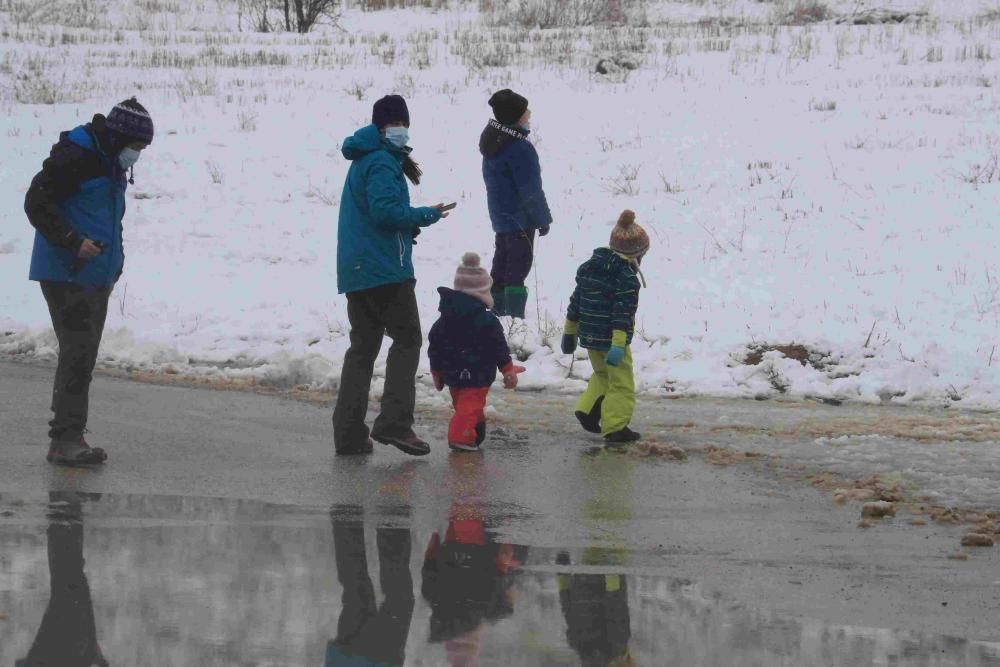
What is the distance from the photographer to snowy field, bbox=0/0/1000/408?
37.6 feet

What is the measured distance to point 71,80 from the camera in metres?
23.4

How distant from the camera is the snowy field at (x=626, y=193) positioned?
37.6 ft

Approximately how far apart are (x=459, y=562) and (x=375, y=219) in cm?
253

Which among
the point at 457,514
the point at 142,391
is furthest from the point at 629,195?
the point at 457,514

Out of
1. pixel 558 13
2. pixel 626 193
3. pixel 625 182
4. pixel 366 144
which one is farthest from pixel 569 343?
pixel 558 13

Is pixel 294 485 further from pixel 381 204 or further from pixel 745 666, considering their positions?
pixel 745 666

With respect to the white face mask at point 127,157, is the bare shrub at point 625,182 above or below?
below

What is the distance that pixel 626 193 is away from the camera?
16500 millimetres

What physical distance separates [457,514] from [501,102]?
501 cm

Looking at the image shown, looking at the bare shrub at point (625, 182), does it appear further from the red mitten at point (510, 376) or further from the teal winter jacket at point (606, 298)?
the red mitten at point (510, 376)

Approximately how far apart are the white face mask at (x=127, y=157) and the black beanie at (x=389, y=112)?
1.25m

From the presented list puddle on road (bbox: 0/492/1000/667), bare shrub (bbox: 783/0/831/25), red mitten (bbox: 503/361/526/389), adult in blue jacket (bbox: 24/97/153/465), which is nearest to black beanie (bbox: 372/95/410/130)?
adult in blue jacket (bbox: 24/97/153/465)

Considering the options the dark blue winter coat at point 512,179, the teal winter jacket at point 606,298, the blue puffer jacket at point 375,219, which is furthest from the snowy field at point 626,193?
the blue puffer jacket at point 375,219

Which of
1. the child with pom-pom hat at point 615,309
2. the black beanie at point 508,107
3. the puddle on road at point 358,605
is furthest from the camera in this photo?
the black beanie at point 508,107
